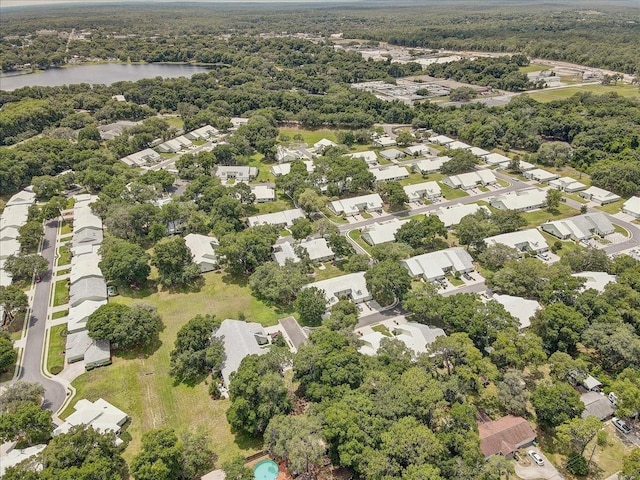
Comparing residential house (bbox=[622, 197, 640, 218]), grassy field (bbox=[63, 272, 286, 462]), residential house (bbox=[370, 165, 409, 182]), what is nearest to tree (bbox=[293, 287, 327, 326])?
grassy field (bbox=[63, 272, 286, 462])

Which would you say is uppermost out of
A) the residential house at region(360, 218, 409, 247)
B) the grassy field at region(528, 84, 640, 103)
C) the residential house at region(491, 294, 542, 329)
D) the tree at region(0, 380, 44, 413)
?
the grassy field at region(528, 84, 640, 103)

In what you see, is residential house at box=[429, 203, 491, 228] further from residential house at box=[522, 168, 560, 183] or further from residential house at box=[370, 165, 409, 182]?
residential house at box=[522, 168, 560, 183]

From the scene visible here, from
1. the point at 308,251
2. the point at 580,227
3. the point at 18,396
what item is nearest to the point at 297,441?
the point at 18,396

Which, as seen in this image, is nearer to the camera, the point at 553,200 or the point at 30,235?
the point at 30,235

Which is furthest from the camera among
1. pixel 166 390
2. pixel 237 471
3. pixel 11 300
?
pixel 11 300

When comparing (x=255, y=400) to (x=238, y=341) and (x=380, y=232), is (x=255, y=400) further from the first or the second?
(x=380, y=232)

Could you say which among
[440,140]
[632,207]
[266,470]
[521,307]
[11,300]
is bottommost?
[266,470]
